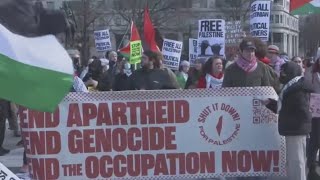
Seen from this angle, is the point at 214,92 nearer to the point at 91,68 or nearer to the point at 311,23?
the point at 91,68

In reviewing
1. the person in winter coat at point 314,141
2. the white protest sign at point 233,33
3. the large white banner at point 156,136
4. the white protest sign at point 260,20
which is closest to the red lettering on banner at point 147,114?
the large white banner at point 156,136

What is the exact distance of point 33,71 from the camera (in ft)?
13.3

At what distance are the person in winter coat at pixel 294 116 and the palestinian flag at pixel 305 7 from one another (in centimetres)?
241

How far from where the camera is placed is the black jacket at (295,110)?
23.7 ft

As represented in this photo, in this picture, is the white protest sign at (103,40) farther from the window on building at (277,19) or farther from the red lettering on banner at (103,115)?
the window on building at (277,19)

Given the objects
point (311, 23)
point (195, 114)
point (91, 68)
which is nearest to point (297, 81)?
point (195, 114)

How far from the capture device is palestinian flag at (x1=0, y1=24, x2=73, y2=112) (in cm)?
402

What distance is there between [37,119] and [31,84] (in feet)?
10.2

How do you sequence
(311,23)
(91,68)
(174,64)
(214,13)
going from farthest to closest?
(311,23) → (214,13) → (174,64) → (91,68)

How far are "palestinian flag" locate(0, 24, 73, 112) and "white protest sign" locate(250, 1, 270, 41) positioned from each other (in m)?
11.0

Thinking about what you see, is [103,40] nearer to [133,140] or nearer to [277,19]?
[133,140]

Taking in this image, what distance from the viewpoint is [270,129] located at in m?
7.48

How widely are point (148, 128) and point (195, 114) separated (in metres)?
0.51

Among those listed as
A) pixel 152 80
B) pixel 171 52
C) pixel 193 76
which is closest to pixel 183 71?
pixel 171 52
